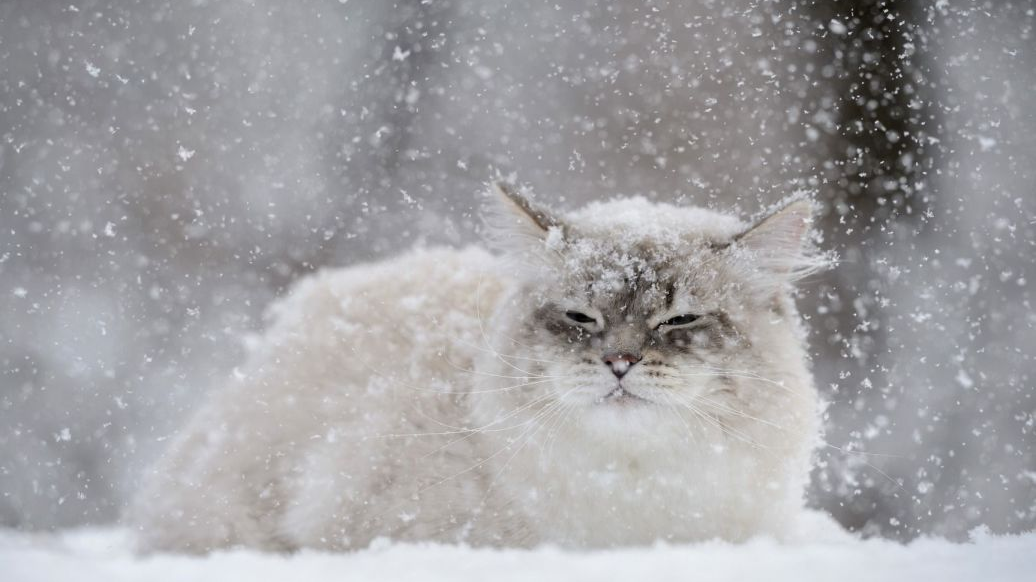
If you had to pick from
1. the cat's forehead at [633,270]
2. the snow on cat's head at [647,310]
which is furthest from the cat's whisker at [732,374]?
the cat's forehead at [633,270]

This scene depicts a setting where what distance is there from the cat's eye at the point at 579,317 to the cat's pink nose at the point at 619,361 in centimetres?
19

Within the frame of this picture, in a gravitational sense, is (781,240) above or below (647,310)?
above

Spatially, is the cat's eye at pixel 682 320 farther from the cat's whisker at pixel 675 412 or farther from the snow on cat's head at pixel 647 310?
the cat's whisker at pixel 675 412

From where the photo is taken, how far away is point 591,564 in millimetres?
1831

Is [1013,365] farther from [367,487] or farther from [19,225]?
[19,225]

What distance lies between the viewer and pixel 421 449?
7.80ft

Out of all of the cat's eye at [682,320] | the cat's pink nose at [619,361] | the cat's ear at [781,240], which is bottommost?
the cat's pink nose at [619,361]

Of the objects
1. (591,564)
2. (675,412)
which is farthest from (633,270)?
(591,564)

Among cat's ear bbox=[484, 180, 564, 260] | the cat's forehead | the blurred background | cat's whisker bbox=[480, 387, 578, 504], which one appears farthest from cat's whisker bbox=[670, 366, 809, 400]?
the blurred background

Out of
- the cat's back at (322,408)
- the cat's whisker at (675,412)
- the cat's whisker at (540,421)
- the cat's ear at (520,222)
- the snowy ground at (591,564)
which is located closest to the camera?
the snowy ground at (591,564)

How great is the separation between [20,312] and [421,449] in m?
3.78

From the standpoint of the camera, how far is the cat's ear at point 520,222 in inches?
90.7

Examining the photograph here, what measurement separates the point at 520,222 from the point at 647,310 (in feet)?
1.57

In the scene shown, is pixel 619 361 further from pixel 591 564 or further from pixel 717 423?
pixel 591 564
